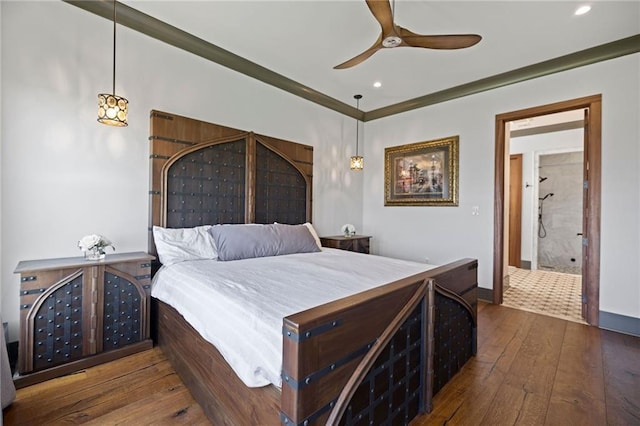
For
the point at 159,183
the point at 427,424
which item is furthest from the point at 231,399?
the point at 159,183

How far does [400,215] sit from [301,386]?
159 inches

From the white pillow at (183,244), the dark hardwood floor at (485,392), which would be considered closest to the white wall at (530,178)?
the dark hardwood floor at (485,392)

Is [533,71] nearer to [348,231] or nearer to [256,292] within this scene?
[348,231]

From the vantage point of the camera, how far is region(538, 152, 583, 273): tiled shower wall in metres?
5.94

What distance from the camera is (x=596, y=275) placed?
305cm

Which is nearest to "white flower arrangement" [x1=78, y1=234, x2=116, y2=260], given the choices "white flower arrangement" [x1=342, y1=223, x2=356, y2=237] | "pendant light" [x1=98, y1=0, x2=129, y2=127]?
"pendant light" [x1=98, y1=0, x2=129, y2=127]

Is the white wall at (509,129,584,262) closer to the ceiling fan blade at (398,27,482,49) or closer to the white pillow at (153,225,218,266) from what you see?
the ceiling fan blade at (398,27,482,49)

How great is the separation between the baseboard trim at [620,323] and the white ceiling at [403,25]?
282 cm

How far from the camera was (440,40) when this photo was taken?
2330 mm

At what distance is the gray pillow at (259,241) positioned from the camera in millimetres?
2723

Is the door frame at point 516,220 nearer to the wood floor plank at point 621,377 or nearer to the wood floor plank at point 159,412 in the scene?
the wood floor plank at point 621,377

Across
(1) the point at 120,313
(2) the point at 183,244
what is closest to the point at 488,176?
(2) the point at 183,244

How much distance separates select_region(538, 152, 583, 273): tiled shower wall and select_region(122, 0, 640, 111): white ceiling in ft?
12.9

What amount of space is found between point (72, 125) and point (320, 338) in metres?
2.73
